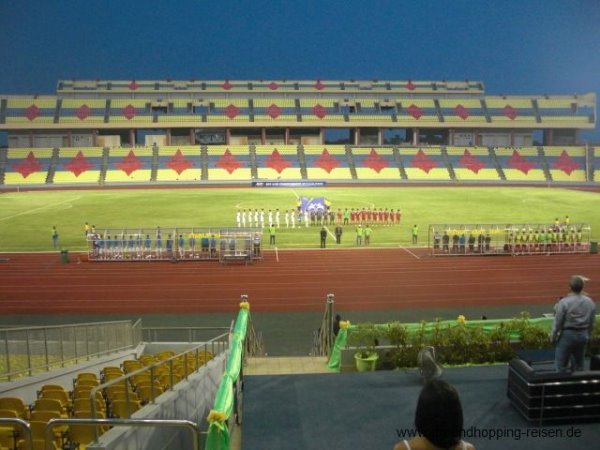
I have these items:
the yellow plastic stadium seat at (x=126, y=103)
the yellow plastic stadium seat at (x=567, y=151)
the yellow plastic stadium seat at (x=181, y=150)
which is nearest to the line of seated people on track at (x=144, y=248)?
the yellow plastic stadium seat at (x=181, y=150)

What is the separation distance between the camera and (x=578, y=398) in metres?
6.62

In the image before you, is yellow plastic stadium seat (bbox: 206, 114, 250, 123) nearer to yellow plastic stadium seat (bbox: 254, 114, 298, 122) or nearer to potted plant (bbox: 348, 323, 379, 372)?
yellow plastic stadium seat (bbox: 254, 114, 298, 122)

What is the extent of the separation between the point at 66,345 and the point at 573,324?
9945mm

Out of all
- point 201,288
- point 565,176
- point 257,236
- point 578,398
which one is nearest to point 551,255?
point 257,236

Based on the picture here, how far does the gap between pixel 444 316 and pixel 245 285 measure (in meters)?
7.56

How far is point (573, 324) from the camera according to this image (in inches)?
267

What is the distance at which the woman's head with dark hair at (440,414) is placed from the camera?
284cm

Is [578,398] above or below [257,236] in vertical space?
below

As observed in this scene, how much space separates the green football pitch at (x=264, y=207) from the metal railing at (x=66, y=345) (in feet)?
50.1

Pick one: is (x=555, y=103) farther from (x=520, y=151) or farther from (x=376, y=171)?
(x=376, y=171)

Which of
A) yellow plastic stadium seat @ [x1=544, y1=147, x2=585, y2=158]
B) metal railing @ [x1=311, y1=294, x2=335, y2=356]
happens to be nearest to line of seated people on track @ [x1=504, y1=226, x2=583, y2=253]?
metal railing @ [x1=311, y1=294, x2=335, y2=356]

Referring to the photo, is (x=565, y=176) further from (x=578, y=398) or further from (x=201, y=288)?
(x=578, y=398)

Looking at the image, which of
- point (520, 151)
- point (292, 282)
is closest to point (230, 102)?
point (520, 151)

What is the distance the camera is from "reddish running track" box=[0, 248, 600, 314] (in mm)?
17625
